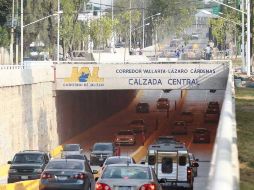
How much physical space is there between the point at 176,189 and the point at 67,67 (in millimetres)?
37990

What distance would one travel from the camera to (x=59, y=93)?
220ft

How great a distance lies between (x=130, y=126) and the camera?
248 ft

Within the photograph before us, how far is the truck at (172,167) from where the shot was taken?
29.3 m

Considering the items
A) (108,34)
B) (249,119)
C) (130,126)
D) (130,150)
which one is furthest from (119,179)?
(108,34)

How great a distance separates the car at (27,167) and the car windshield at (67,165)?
6.12 m

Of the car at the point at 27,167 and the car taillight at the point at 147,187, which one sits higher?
the car taillight at the point at 147,187

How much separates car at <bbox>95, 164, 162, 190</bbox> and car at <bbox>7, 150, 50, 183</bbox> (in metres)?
12.0

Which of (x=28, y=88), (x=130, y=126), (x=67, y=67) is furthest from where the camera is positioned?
(x=130, y=126)

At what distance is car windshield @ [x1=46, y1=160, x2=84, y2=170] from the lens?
80.5ft

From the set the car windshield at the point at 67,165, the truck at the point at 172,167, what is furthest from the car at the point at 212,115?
the car windshield at the point at 67,165

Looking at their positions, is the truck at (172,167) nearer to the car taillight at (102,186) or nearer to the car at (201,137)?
the car taillight at (102,186)

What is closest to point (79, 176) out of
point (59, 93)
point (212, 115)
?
point (59, 93)

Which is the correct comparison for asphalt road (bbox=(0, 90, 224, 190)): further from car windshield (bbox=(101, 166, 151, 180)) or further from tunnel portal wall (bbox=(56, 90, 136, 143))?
car windshield (bbox=(101, 166, 151, 180))

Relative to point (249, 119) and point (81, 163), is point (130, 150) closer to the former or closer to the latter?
point (249, 119)
